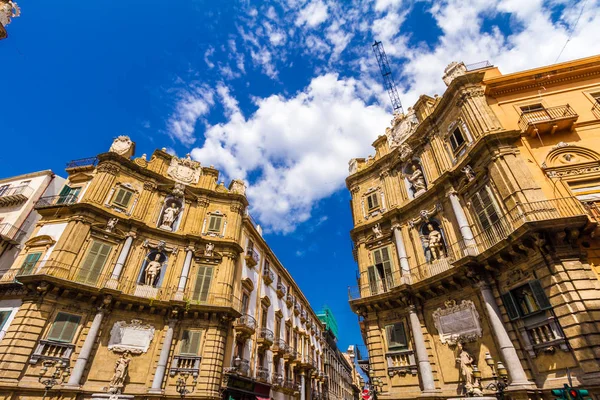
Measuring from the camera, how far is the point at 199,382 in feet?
59.4

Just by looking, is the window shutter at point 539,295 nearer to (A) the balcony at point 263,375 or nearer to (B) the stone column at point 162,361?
(B) the stone column at point 162,361

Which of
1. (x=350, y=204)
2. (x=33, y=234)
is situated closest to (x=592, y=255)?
(x=350, y=204)

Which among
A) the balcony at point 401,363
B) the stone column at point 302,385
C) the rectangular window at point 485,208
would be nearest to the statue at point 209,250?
the balcony at point 401,363

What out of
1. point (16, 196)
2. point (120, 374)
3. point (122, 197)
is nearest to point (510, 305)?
point (120, 374)

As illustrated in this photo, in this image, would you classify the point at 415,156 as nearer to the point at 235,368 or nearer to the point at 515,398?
the point at 515,398

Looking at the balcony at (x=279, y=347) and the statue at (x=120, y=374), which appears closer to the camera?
the statue at (x=120, y=374)

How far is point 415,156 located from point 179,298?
60.2 feet

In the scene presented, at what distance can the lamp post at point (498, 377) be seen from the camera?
33.8 ft

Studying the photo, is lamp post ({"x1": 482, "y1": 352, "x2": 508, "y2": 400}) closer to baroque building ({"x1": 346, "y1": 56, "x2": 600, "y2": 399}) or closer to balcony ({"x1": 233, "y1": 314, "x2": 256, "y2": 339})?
baroque building ({"x1": 346, "y1": 56, "x2": 600, "y2": 399})

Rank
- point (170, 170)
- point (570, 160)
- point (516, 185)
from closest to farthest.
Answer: point (516, 185)
point (570, 160)
point (170, 170)

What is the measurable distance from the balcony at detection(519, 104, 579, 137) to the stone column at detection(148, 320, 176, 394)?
22651mm

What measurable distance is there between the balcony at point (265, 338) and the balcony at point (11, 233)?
18.2 meters

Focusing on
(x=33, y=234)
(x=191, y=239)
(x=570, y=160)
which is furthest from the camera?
(x=191, y=239)

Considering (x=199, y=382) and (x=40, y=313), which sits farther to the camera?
(x=199, y=382)
